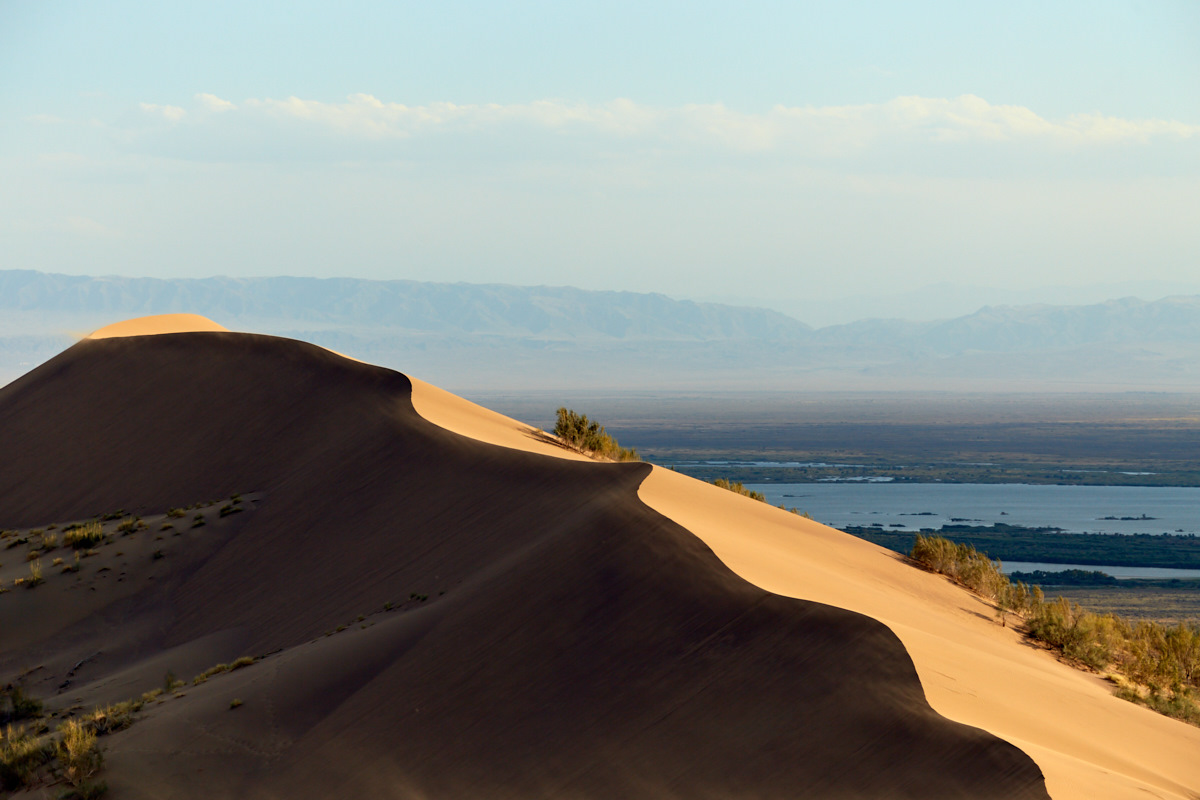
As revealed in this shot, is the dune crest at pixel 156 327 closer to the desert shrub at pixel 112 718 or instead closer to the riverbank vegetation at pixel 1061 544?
the desert shrub at pixel 112 718

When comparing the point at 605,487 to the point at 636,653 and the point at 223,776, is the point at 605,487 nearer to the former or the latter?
the point at 636,653

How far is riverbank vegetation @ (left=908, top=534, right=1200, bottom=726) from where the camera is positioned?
13586 mm

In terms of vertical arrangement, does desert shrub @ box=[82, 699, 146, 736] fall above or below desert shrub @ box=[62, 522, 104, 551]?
below

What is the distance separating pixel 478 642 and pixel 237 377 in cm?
1597

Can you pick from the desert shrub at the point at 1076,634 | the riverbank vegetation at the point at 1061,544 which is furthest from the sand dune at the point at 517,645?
the riverbank vegetation at the point at 1061,544

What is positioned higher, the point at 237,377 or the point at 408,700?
the point at 237,377

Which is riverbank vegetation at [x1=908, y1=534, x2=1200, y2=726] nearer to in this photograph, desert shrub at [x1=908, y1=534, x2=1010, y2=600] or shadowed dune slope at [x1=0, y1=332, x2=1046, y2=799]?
desert shrub at [x1=908, y1=534, x2=1010, y2=600]

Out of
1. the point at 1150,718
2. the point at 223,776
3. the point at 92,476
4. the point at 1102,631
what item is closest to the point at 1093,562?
the point at 1102,631

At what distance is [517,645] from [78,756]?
177 inches

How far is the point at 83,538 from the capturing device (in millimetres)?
18859

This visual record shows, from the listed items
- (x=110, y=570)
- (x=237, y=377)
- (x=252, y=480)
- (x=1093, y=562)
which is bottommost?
(x=1093, y=562)

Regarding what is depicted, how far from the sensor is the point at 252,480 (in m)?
20.8

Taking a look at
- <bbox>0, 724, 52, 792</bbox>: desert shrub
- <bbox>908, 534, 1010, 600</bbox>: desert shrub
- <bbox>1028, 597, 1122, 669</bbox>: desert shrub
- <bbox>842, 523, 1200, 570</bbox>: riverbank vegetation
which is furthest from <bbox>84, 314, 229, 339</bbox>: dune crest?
<bbox>842, 523, 1200, 570</bbox>: riverbank vegetation

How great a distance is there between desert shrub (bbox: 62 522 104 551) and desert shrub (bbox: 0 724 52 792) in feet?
29.7
